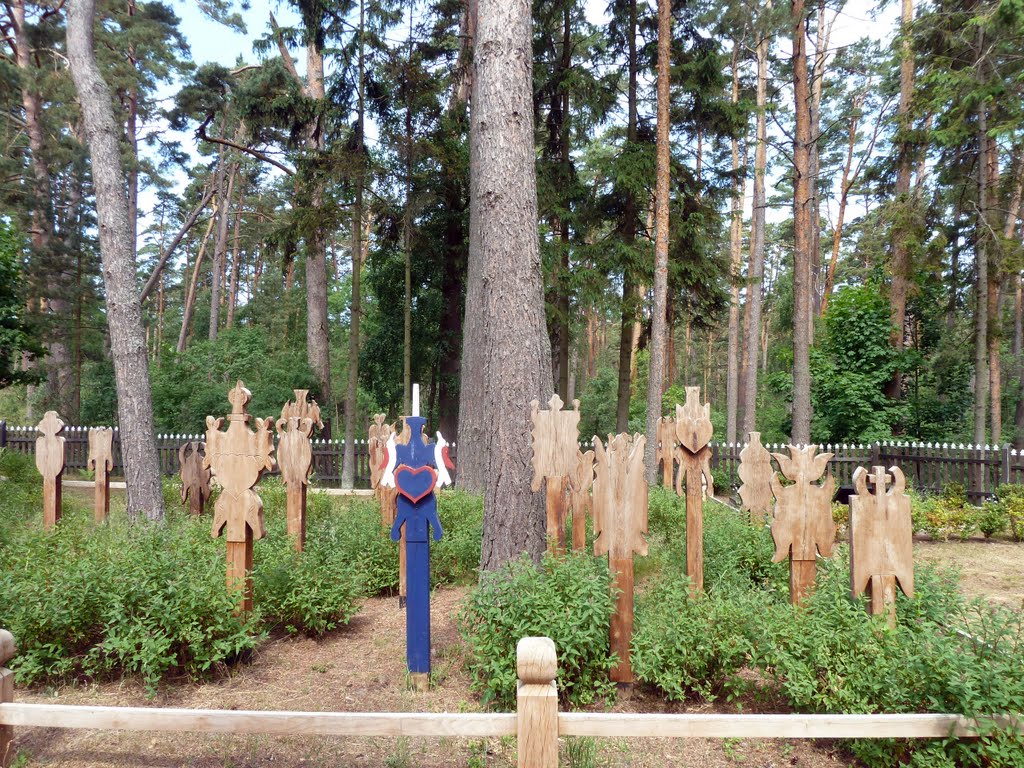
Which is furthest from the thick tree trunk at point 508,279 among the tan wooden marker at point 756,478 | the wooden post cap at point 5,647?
the wooden post cap at point 5,647

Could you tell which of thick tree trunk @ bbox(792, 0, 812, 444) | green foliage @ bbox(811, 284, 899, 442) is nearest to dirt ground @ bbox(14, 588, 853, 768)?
thick tree trunk @ bbox(792, 0, 812, 444)

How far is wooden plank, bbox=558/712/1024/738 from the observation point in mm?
2549

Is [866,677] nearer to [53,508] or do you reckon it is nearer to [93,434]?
[53,508]

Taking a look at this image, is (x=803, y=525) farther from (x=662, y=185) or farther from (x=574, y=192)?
(x=574, y=192)

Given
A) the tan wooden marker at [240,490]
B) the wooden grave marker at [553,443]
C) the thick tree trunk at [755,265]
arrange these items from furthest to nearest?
the thick tree trunk at [755,265], the wooden grave marker at [553,443], the tan wooden marker at [240,490]

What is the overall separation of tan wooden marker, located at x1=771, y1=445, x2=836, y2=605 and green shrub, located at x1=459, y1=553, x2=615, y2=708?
137 centimetres

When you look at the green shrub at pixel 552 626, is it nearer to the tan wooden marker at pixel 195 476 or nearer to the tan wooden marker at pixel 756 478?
the tan wooden marker at pixel 756 478

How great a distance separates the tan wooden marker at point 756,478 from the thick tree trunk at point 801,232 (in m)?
6.47

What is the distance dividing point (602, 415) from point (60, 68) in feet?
75.8

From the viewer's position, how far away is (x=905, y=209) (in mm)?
15562

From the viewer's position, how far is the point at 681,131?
1705cm

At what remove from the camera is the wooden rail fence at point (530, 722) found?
248 cm

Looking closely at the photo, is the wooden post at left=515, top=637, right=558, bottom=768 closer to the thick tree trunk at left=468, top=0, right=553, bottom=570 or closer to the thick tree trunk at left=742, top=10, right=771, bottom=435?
the thick tree trunk at left=468, top=0, right=553, bottom=570

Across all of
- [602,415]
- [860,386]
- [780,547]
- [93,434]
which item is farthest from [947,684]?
[602,415]
